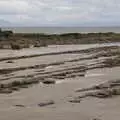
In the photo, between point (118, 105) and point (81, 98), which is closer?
point (118, 105)

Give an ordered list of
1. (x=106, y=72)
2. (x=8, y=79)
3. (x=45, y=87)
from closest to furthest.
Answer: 1. (x=45, y=87)
2. (x=8, y=79)
3. (x=106, y=72)

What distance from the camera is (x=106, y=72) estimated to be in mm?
19469

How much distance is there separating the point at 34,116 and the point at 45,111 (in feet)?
1.89

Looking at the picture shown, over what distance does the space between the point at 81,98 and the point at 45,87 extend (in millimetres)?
2715

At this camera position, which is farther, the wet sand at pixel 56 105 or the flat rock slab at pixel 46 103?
the flat rock slab at pixel 46 103

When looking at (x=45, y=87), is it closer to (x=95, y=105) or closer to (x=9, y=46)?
(x=95, y=105)

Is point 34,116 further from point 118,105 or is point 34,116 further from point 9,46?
point 9,46

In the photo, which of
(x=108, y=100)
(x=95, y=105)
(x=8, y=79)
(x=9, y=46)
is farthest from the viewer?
(x=9, y=46)

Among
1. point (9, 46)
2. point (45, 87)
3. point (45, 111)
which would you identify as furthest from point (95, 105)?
point (9, 46)

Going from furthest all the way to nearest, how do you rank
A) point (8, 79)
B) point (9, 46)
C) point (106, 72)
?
point (9, 46) → point (106, 72) → point (8, 79)

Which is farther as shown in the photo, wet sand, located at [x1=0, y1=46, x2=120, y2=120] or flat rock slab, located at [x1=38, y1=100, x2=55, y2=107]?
flat rock slab, located at [x1=38, y1=100, x2=55, y2=107]

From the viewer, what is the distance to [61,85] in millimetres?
14797

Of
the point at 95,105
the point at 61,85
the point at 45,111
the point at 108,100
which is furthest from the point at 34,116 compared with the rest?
the point at 61,85

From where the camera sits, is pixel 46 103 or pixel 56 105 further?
pixel 46 103
